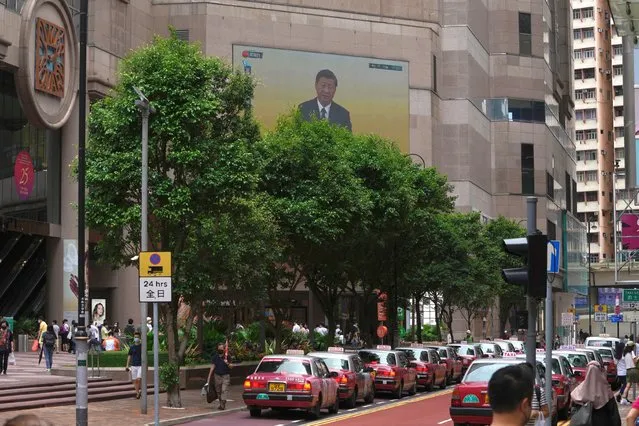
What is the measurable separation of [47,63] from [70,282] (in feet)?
38.2

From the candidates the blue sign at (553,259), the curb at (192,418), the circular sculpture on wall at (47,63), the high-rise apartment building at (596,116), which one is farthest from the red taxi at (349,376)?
the high-rise apartment building at (596,116)

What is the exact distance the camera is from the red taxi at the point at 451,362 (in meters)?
48.2

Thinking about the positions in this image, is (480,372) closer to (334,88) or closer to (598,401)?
(598,401)

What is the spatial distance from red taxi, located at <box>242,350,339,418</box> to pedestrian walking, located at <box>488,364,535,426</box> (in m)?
23.7

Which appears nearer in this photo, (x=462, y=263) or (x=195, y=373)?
(x=195, y=373)

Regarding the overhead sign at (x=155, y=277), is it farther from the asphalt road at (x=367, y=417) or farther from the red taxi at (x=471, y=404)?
the red taxi at (x=471, y=404)

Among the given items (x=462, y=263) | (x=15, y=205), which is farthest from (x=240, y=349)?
(x=462, y=263)

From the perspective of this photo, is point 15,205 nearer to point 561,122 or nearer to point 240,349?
point 240,349

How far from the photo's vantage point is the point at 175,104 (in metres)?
32.4

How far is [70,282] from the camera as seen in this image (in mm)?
61594

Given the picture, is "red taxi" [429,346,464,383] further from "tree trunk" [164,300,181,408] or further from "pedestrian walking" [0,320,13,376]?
"pedestrian walking" [0,320,13,376]

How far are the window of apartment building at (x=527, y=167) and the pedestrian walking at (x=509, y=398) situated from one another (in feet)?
339

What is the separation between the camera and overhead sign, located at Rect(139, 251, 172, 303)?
27094 mm

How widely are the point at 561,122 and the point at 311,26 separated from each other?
46.5 meters
